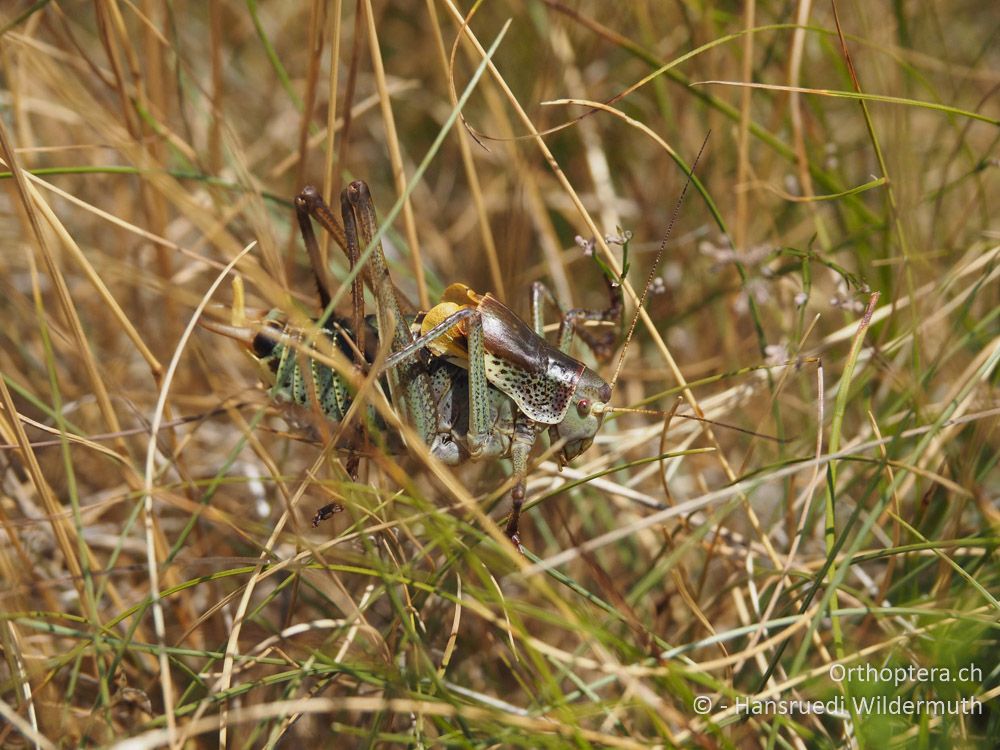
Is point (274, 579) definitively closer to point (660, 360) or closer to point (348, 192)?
point (348, 192)

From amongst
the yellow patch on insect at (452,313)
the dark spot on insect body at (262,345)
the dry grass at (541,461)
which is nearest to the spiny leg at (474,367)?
the yellow patch on insect at (452,313)

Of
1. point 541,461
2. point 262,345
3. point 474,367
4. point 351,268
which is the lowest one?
point 541,461

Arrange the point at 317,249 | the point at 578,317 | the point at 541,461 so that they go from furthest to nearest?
the point at 578,317, the point at 317,249, the point at 541,461

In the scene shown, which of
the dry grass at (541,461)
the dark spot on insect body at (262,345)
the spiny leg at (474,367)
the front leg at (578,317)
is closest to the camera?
the dry grass at (541,461)

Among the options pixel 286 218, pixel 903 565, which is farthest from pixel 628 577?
pixel 286 218

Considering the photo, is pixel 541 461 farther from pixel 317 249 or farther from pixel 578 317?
pixel 317 249

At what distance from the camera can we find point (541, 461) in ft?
4.40

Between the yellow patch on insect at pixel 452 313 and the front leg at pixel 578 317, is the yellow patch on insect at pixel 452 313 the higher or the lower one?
the higher one

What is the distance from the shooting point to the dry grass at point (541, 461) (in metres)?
1.33

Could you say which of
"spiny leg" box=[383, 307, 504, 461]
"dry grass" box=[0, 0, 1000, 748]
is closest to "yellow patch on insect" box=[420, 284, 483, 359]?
"spiny leg" box=[383, 307, 504, 461]

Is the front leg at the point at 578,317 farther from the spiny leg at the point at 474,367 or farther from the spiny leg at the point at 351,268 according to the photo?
the spiny leg at the point at 351,268

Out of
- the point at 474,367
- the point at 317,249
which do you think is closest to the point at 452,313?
the point at 474,367

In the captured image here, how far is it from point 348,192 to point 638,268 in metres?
1.44

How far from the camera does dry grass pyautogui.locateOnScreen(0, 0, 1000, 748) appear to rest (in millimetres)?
1329
